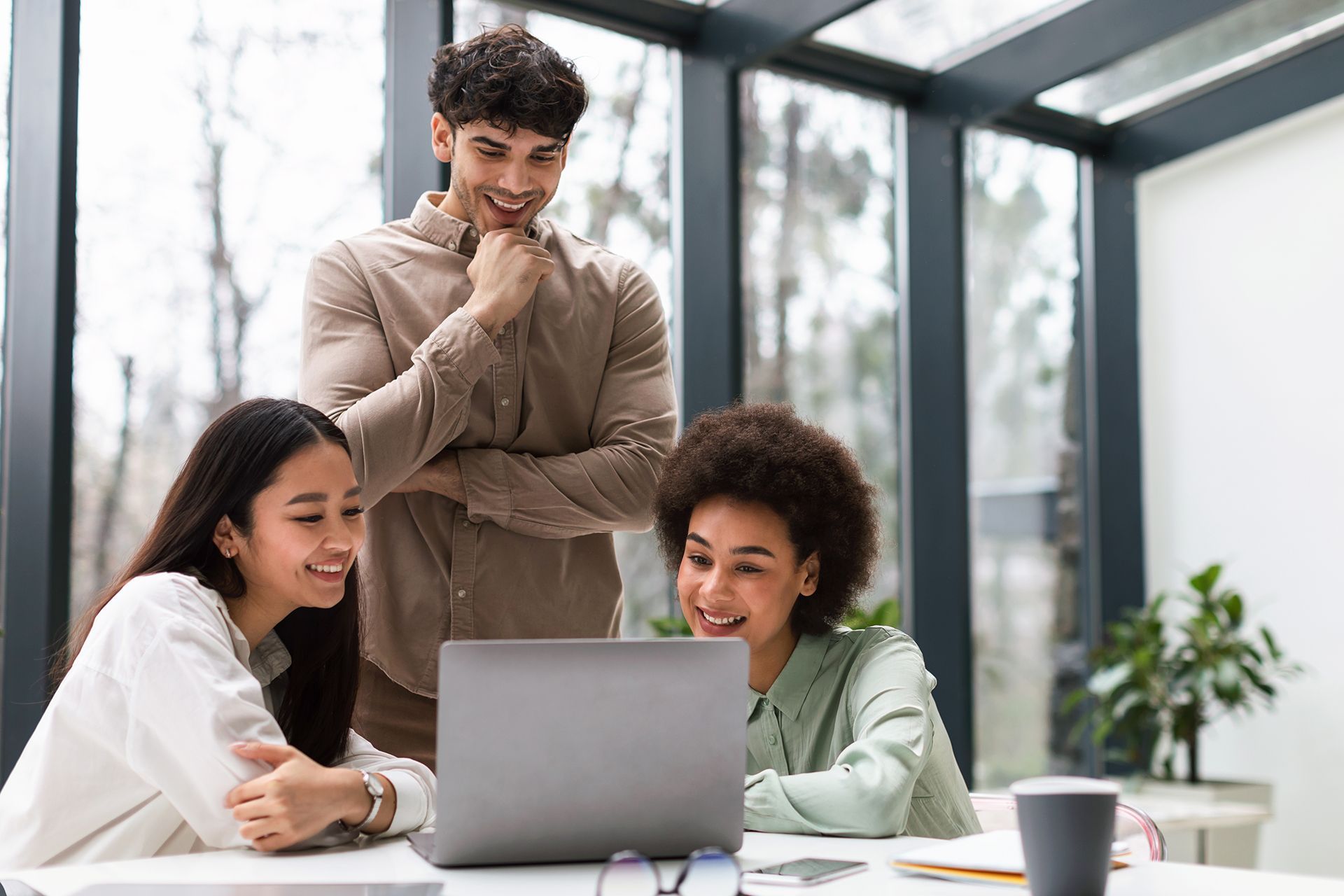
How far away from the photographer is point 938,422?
182 inches

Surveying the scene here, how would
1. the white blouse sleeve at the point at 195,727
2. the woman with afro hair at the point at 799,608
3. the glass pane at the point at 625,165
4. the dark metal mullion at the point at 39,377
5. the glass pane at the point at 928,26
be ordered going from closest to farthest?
the white blouse sleeve at the point at 195,727 < the woman with afro hair at the point at 799,608 < the dark metal mullion at the point at 39,377 < the glass pane at the point at 625,165 < the glass pane at the point at 928,26

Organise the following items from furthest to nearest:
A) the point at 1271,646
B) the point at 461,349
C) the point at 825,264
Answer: the point at 1271,646 → the point at 825,264 → the point at 461,349

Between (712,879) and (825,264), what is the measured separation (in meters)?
3.52

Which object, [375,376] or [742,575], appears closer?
[742,575]

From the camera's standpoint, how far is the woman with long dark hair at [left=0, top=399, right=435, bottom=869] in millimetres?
1364

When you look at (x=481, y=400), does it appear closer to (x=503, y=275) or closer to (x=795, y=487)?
(x=503, y=275)

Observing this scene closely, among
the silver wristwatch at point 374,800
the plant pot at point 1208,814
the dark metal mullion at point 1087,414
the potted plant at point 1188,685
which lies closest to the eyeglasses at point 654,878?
the silver wristwatch at point 374,800

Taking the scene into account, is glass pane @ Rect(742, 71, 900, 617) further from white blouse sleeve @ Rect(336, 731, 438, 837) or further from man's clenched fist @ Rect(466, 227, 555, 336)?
white blouse sleeve @ Rect(336, 731, 438, 837)

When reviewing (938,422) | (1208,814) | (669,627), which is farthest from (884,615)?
(1208,814)

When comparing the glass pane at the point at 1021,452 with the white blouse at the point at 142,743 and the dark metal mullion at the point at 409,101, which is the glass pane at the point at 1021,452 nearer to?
the dark metal mullion at the point at 409,101

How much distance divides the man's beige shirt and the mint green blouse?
1.49 ft

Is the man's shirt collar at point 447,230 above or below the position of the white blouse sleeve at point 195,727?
above

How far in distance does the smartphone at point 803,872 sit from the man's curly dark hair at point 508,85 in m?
1.26

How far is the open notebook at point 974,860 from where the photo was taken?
1188 millimetres
